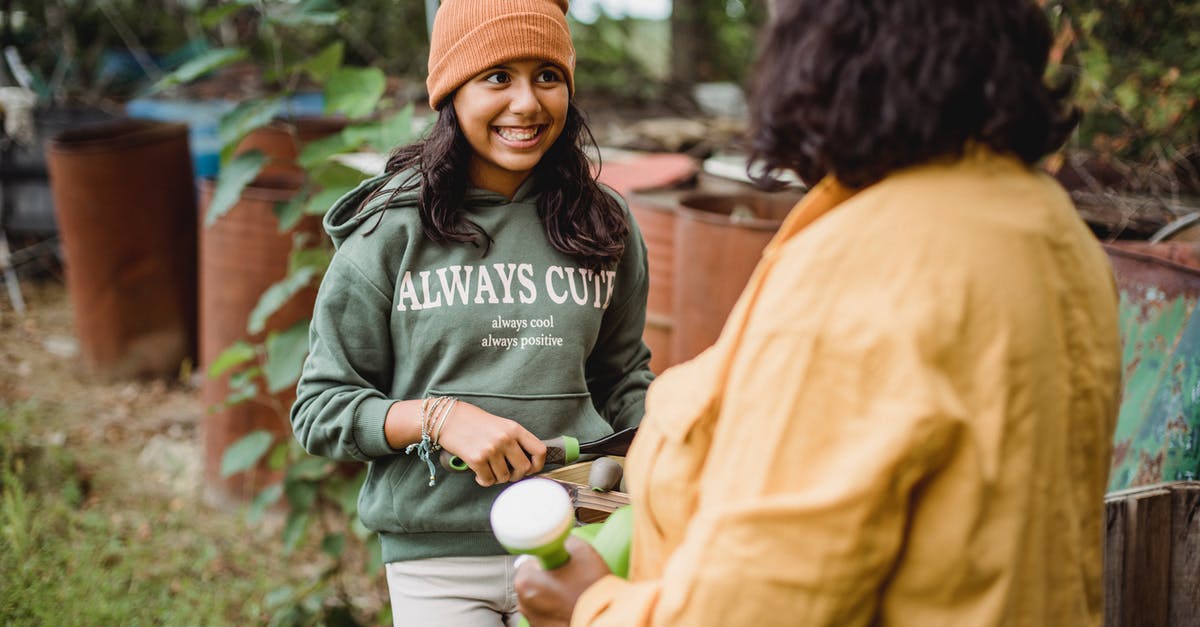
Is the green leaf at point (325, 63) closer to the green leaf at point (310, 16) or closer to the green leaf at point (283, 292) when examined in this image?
the green leaf at point (310, 16)

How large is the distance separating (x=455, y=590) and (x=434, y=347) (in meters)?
0.42

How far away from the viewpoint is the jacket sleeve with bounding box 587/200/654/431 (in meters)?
1.87

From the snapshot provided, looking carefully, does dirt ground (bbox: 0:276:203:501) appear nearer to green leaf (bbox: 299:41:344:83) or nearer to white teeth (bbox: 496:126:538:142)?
green leaf (bbox: 299:41:344:83)

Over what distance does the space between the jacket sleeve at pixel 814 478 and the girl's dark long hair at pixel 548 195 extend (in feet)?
2.66

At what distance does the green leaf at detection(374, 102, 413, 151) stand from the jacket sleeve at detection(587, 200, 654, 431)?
1.08m

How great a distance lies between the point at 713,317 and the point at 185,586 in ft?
6.52

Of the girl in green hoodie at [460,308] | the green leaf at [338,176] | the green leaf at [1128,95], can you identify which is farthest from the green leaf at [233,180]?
the green leaf at [1128,95]

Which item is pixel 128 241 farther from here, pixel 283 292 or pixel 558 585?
pixel 558 585

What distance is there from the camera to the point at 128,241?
495 cm

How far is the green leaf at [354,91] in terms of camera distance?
277cm

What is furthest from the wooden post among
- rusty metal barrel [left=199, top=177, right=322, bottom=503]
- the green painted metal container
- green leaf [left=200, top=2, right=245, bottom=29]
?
rusty metal barrel [left=199, top=177, right=322, bottom=503]

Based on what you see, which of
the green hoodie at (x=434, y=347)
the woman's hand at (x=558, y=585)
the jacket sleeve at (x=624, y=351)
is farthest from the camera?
the jacket sleeve at (x=624, y=351)

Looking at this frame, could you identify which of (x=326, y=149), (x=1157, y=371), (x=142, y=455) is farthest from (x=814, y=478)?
(x=142, y=455)

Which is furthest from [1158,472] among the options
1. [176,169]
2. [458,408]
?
[176,169]
